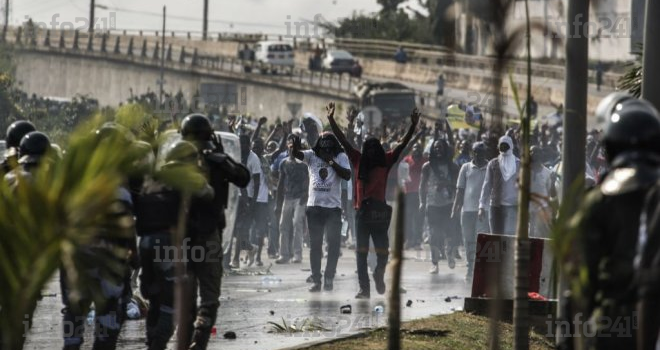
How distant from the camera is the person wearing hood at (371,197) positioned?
16188 millimetres

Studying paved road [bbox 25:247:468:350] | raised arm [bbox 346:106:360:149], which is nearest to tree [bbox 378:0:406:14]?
raised arm [bbox 346:106:360:149]

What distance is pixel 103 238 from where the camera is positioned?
22.0ft

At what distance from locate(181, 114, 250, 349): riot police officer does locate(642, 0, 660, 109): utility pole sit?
8.84 ft

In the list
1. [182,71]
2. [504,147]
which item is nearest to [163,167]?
[504,147]

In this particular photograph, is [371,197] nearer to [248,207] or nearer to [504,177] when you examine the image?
[504,177]

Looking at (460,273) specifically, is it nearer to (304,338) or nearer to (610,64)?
(304,338)

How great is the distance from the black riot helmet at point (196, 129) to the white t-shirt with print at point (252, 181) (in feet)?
30.4

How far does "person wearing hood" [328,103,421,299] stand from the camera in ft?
53.1

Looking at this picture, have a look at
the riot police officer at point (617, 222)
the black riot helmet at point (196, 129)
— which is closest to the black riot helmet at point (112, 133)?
the riot police officer at point (617, 222)

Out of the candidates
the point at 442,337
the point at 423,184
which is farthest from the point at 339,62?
the point at 442,337

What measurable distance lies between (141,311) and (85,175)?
26.9ft

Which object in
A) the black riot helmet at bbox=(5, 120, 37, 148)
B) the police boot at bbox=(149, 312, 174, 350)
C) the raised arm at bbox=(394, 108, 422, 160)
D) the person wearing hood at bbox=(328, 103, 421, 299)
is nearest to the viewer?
the police boot at bbox=(149, 312, 174, 350)

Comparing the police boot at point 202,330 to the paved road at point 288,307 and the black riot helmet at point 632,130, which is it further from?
the black riot helmet at point 632,130

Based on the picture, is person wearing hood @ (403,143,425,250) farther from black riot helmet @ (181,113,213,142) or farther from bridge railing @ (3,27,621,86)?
bridge railing @ (3,27,621,86)
